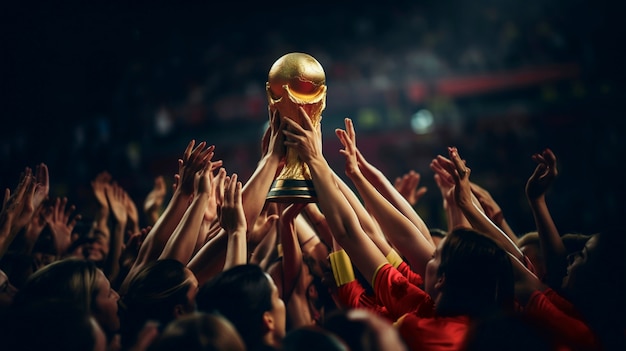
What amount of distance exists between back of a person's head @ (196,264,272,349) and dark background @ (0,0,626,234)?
4.70 metres

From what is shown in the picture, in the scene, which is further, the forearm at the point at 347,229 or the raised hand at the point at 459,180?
the raised hand at the point at 459,180

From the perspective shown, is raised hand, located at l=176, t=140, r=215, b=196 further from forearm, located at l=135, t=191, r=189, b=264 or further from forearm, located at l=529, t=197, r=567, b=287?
forearm, located at l=529, t=197, r=567, b=287

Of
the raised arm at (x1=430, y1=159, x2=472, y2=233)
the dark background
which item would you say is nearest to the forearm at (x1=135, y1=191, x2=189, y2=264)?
the raised arm at (x1=430, y1=159, x2=472, y2=233)

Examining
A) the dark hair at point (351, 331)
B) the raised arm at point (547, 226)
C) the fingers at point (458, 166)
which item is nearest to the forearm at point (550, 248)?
the raised arm at point (547, 226)

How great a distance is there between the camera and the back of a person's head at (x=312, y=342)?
1527 millimetres

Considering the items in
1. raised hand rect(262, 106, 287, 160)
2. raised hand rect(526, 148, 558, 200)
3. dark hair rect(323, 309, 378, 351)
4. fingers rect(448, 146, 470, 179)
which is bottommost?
dark hair rect(323, 309, 378, 351)

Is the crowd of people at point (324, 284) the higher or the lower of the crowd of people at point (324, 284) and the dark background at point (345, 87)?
the lower

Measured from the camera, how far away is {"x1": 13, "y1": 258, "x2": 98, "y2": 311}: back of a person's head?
208 cm

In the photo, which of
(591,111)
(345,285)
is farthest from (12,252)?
(591,111)

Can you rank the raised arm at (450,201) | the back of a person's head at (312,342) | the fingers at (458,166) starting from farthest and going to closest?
the raised arm at (450,201) < the fingers at (458,166) < the back of a person's head at (312,342)

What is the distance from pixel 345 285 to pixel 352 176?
0.44 m

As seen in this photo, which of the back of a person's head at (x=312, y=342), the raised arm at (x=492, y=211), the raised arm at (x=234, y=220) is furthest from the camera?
the raised arm at (x=492, y=211)

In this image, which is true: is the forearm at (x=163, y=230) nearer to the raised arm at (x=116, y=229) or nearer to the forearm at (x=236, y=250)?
the forearm at (x=236, y=250)

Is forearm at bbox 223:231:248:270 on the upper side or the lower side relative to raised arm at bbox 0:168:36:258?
lower
